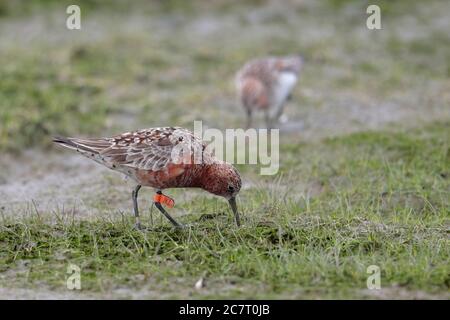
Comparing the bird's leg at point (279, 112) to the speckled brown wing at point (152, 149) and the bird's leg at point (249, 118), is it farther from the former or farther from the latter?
the speckled brown wing at point (152, 149)

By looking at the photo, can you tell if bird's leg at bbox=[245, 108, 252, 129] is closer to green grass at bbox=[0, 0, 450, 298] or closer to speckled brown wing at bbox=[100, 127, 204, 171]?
green grass at bbox=[0, 0, 450, 298]

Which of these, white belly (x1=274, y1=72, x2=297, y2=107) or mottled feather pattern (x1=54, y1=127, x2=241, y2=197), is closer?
mottled feather pattern (x1=54, y1=127, x2=241, y2=197)

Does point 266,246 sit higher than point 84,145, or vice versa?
point 84,145

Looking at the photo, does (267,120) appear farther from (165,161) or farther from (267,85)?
(165,161)

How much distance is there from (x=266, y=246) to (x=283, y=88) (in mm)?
5083

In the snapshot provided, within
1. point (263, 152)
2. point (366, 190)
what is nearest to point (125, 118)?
point (263, 152)

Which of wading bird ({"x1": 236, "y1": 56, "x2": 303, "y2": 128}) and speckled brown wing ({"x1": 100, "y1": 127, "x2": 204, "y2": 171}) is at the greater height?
wading bird ({"x1": 236, "y1": 56, "x2": 303, "y2": 128})

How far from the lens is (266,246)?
21.8ft

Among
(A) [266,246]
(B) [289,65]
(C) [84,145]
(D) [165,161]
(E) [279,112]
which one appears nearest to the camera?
(A) [266,246]

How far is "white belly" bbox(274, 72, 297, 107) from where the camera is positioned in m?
11.4

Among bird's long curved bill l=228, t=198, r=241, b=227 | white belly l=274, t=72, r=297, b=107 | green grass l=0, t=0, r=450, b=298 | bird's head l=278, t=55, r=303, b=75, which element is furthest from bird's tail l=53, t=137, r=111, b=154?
bird's head l=278, t=55, r=303, b=75

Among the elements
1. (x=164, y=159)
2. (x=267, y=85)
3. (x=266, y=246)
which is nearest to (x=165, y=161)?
(x=164, y=159)

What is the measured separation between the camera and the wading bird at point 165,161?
7090mm

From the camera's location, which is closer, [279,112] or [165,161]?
[165,161]
